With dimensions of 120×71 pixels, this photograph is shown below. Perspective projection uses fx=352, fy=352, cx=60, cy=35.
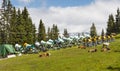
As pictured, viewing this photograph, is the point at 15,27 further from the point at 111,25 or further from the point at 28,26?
the point at 111,25

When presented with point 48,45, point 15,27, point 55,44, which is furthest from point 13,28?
point 48,45

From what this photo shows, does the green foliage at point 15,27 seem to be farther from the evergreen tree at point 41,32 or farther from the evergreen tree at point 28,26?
the evergreen tree at point 41,32

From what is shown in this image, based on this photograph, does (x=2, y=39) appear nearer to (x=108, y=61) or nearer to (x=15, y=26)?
(x=15, y=26)

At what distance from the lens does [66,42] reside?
79.9 m

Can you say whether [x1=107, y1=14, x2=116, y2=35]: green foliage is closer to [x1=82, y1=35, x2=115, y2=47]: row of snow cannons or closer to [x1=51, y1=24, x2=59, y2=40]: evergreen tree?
[x1=51, y1=24, x2=59, y2=40]: evergreen tree

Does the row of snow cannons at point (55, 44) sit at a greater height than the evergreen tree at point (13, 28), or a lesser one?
lesser

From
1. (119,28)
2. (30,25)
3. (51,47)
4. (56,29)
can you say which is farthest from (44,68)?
(56,29)

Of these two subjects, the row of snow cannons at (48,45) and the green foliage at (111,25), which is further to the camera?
the green foliage at (111,25)

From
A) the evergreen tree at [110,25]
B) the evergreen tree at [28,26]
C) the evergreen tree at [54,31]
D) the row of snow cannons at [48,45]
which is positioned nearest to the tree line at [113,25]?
the evergreen tree at [110,25]

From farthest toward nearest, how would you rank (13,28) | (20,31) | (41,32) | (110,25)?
(110,25)
(41,32)
(13,28)
(20,31)

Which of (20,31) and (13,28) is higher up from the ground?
(13,28)

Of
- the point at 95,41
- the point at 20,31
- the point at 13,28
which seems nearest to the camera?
the point at 95,41

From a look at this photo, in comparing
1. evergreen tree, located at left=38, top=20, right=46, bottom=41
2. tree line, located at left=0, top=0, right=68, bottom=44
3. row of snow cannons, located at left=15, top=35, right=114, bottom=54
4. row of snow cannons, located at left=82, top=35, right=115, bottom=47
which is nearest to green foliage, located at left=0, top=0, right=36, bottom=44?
tree line, located at left=0, top=0, right=68, bottom=44

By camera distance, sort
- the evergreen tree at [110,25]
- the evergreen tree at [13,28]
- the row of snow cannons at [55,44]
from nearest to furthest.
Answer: the row of snow cannons at [55,44] < the evergreen tree at [13,28] < the evergreen tree at [110,25]
